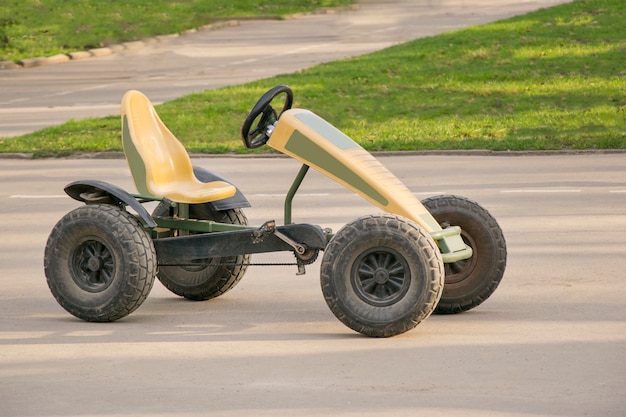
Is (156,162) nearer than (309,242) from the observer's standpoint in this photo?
No

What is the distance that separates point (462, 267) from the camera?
8.41 meters

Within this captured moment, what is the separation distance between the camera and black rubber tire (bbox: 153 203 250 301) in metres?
8.98

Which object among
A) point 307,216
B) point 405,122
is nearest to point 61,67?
point 405,122

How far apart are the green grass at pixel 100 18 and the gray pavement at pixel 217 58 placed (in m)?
1.07

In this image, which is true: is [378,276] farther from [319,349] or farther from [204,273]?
[204,273]

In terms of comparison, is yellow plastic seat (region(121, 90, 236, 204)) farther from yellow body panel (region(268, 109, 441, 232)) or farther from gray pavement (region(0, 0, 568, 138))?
gray pavement (region(0, 0, 568, 138))

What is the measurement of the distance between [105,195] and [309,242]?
1318 millimetres

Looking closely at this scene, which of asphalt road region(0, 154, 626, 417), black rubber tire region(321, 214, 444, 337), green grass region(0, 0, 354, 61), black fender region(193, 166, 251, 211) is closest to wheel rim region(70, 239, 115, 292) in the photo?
asphalt road region(0, 154, 626, 417)

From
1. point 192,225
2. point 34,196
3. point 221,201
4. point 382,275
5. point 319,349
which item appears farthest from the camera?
point 34,196

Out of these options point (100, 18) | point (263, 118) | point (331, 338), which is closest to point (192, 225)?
point (263, 118)

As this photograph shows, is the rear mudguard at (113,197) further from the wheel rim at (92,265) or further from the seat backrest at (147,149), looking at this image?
the wheel rim at (92,265)

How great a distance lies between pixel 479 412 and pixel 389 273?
159 cm

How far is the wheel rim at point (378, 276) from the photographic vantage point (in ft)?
25.3

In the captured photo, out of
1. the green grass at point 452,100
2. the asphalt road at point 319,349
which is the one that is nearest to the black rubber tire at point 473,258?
the asphalt road at point 319,349
